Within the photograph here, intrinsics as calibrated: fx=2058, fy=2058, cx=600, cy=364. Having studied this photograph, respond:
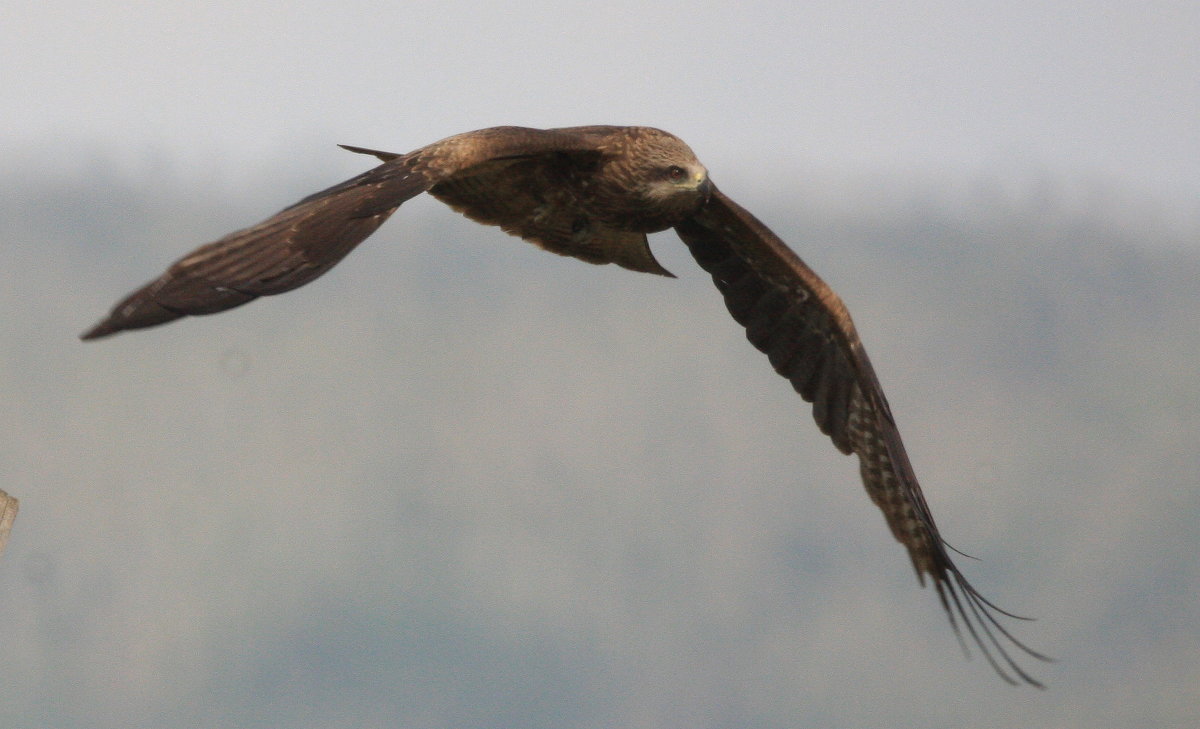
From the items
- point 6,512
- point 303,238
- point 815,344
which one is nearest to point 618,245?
point 815,344

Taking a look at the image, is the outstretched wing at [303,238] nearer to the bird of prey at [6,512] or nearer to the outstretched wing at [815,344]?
the bird of prey at [6,512]

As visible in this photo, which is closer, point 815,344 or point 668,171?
point 668,171

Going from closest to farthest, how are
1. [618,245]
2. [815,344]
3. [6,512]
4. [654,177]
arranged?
1. [6,512]
2. [654,177]
3. [618,245]
4. [815,344]

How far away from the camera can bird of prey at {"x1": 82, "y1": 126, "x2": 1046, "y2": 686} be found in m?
8.20

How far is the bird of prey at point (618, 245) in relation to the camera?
8203 millimetres

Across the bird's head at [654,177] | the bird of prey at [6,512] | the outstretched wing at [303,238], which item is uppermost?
the bird's head at [654,177]

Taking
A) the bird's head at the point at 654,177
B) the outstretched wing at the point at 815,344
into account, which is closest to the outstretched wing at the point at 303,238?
the bird's head at the point at 654,177

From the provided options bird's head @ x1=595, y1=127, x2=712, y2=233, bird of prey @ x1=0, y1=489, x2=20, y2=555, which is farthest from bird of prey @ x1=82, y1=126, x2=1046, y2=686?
bird of prey @ x1=0, y1=489, x2=20, y2=555

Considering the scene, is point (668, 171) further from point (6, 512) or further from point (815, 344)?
point (6, 512)

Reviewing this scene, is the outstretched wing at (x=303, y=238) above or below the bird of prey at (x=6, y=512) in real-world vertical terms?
above

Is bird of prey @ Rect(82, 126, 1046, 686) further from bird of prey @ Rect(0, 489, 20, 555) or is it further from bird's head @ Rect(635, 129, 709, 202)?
bird of prey @ Rect(0, 489, 20, 555)

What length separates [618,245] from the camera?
1109 cm

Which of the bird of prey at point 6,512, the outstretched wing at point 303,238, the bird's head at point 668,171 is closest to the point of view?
the bird of prey at point 6,512

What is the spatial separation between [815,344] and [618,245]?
4.24ft
